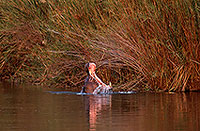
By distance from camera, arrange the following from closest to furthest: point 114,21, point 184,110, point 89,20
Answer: point 184,110 → point 114,21 → point 89,20

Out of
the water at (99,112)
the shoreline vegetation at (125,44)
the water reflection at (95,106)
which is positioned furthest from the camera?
the shoreline vegetation at (125,44)

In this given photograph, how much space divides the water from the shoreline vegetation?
562 mm

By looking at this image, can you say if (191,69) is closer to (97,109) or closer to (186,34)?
(186,34)

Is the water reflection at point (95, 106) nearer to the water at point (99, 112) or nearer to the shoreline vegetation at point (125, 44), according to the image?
the water at point (99, 112)

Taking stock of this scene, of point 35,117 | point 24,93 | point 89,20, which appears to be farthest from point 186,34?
point 35,117

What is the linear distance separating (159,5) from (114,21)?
1003 millimetres

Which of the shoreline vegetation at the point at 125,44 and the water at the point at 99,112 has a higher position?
the shoreline vegetation at the point at 125,44

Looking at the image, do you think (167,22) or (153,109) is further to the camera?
(167,22)

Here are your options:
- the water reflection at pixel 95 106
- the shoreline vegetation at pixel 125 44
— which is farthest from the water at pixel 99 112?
the shoreline vegetation at pixel 125 44

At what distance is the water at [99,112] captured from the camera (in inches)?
268

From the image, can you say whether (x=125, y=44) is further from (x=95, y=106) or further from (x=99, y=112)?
(x=99, y=112)

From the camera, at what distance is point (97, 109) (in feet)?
28.5

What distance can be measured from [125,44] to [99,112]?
10.6ft

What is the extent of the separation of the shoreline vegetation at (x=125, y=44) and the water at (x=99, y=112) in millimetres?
562
